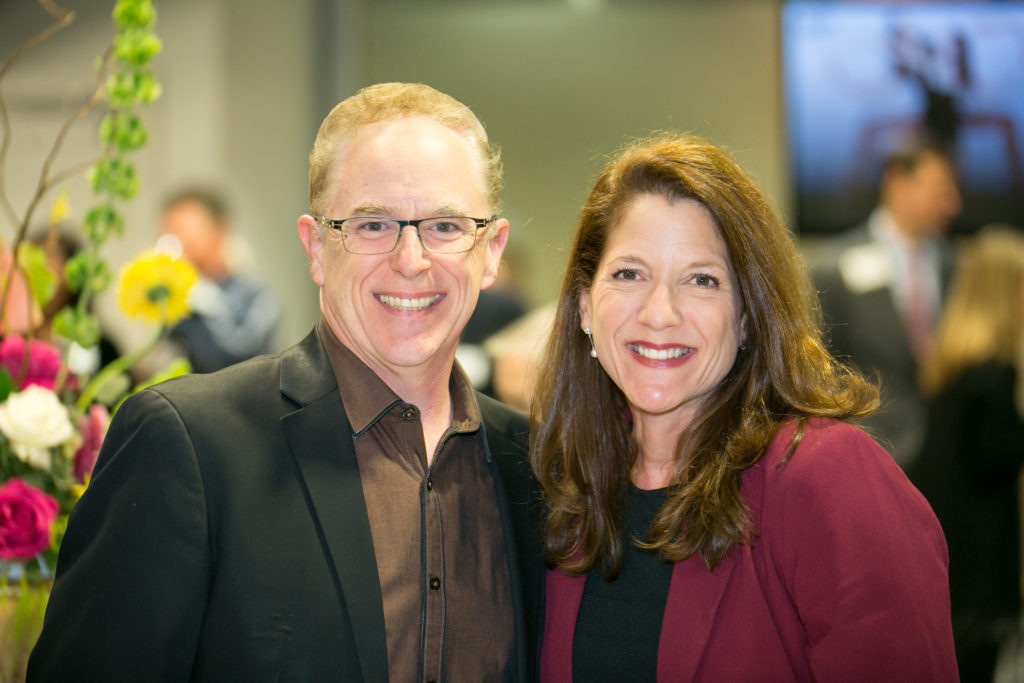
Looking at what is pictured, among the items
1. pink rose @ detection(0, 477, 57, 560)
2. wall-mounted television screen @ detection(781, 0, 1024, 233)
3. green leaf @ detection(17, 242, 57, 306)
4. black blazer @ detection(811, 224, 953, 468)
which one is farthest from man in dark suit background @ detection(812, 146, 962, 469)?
pink rose @ detection(0, 477, 57, 560)

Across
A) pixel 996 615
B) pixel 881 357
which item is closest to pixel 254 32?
pixel 881 357

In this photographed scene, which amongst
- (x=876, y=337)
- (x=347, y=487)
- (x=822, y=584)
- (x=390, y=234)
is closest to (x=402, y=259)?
(x=390, y=234)

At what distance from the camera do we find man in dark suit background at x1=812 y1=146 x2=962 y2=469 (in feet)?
15.8

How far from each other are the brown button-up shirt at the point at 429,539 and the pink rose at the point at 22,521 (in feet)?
1.80

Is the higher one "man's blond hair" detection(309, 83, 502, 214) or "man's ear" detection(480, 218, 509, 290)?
"man's blond hair" detection(309, 83, 502, 214)

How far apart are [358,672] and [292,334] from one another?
4.52 m

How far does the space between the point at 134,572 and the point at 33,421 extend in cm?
40

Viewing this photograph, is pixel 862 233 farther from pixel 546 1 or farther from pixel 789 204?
pixel 546 1

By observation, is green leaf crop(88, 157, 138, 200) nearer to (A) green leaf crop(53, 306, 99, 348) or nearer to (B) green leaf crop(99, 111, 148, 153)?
(B) green leaf crop(99, 111, 148, 153)

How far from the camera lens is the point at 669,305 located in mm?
1885

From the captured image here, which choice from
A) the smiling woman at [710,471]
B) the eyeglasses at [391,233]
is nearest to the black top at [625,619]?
the smiling woman at [710,471]

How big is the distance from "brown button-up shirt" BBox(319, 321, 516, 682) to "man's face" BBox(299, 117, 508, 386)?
63 mm

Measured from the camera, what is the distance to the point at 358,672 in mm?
1599

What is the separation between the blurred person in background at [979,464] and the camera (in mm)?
4406
